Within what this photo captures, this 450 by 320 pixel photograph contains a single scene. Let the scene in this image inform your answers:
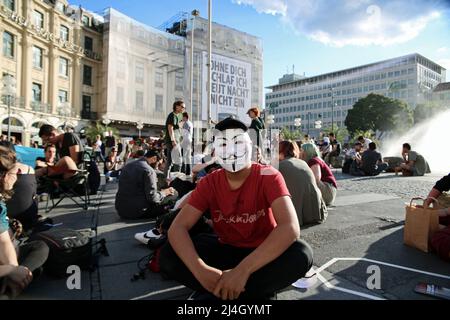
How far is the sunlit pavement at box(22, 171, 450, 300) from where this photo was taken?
2213 mm

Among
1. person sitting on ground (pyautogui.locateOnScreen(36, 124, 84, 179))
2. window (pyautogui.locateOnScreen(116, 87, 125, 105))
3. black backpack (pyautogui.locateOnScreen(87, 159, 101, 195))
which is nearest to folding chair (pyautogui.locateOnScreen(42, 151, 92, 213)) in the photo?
person sitting on ground (pyautogui.locateOnScreen(36, 124, 84, 179))

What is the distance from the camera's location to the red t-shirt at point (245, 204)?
2.01m

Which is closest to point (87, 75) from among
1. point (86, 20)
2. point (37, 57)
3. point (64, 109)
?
point (64, 109)

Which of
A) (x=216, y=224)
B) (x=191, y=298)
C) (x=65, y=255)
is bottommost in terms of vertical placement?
(x=191, y=298)

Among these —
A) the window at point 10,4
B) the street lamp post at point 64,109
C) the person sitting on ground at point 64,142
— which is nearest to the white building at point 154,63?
the street lamp post at point 64,109

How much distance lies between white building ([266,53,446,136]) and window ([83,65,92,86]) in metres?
47.4

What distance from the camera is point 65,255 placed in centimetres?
246

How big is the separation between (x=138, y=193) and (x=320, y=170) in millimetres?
2926

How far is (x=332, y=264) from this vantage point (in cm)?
277

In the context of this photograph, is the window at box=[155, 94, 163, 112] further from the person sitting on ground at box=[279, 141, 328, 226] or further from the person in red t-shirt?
the person in red t-shirt

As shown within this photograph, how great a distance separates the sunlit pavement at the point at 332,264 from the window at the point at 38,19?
31.3 meters
